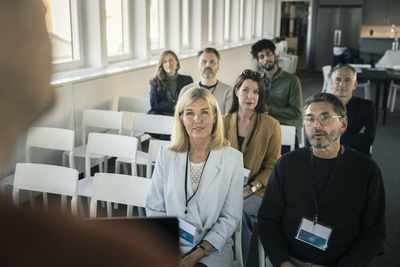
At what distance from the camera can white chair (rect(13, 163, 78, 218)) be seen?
292cm

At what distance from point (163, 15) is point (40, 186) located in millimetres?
5835

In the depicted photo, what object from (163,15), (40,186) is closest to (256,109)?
(40,186)

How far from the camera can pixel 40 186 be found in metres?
A: 3.05

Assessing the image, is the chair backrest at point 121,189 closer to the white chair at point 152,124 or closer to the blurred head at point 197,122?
the blurred head at point 197,122

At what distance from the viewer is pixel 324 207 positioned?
2262mm

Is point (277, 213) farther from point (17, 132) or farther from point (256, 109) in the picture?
point (17, 132)

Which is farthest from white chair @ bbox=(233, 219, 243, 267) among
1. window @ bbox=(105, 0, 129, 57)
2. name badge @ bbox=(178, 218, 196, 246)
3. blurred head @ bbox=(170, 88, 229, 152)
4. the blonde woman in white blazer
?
window @ bbox=(105, 0, 129, 57)

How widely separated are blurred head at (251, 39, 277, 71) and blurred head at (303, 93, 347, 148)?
2.09m

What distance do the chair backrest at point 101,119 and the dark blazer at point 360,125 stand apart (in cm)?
243

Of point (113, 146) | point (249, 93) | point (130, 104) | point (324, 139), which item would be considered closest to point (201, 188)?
point (324, 139)

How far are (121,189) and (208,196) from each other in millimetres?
668

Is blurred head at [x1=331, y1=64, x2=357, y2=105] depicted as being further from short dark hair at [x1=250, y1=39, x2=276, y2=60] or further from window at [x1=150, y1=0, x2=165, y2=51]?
window at [x1=150, y1=0, x2=165, y2=51]

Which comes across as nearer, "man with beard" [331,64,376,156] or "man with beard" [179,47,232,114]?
"man with beard" [331,64,376,156]

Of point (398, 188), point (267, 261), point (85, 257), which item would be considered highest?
point (85, 257)
